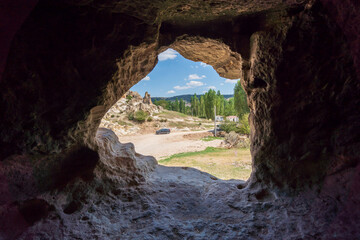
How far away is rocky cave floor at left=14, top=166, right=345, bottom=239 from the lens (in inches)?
87.5

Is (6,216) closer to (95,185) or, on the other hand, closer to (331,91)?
(95,185)

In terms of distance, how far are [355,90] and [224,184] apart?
2.95 meters

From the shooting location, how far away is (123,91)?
138 inches

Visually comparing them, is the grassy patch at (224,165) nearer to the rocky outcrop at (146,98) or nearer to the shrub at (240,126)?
the shrub at (240,126)

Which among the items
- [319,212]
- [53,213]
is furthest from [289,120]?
[53,213]

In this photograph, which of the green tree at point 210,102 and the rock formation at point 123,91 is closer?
the rock formation at point 123,91

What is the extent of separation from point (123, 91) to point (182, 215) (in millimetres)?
2616

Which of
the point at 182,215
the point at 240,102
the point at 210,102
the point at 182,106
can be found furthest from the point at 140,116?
the point at 182,106

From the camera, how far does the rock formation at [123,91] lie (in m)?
2.14

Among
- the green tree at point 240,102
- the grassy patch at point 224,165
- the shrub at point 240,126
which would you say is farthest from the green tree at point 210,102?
the grassy patch at point 224,165

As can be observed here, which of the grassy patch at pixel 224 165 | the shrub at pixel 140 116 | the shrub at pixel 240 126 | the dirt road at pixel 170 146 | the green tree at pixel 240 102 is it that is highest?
the green tree at pixel 240 102

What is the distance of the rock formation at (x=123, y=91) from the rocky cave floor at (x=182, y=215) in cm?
2

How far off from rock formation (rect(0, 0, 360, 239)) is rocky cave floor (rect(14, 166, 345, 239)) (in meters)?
0.02

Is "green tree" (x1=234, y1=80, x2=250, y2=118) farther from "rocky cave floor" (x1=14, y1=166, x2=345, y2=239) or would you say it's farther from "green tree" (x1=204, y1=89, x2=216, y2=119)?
"rocky cave floor" (x1=14, y1=166, x2=345, y2=239)
